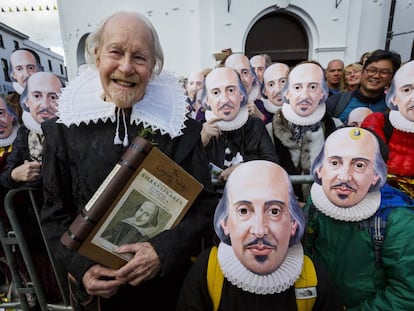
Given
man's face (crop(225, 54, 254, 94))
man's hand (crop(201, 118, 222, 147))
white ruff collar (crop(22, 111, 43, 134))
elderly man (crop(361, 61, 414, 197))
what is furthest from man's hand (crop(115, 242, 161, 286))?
man's face (crop(225, 54, 254, 94))

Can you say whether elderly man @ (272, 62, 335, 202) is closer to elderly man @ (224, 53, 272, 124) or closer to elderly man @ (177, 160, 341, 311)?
elderly man @ (224, 53, 272, 124)

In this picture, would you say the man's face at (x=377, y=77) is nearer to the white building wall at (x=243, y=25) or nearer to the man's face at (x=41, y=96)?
the man's face at (x=41, y=96)

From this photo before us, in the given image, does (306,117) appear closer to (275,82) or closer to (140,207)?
(275,82)

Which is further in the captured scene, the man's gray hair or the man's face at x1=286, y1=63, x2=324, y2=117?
the man's face at x1=286, y1=63, x2=324, y2=117

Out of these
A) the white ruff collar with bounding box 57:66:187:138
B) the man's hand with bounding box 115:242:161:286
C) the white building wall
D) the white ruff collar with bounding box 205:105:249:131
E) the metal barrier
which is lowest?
the metal barrier

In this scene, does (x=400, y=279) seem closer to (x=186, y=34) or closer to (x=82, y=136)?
(x=82, y=136)

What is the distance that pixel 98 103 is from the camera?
1.19m

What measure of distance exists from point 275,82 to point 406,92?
138 centimetres

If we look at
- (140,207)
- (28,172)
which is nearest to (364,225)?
(140,207)

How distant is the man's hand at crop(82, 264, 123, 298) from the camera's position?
1090 millimetres

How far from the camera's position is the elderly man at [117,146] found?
3.60 feet

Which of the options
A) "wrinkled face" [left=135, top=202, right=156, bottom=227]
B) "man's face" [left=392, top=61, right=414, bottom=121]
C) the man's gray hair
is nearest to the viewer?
"wrinkled face" [left=135, top=202, right=156, bottom=227]

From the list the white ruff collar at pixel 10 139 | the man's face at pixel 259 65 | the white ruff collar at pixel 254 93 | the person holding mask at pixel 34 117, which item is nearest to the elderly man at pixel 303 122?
the white ruff collar at pixel 254 93

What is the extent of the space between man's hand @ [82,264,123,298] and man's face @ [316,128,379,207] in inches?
39.9
